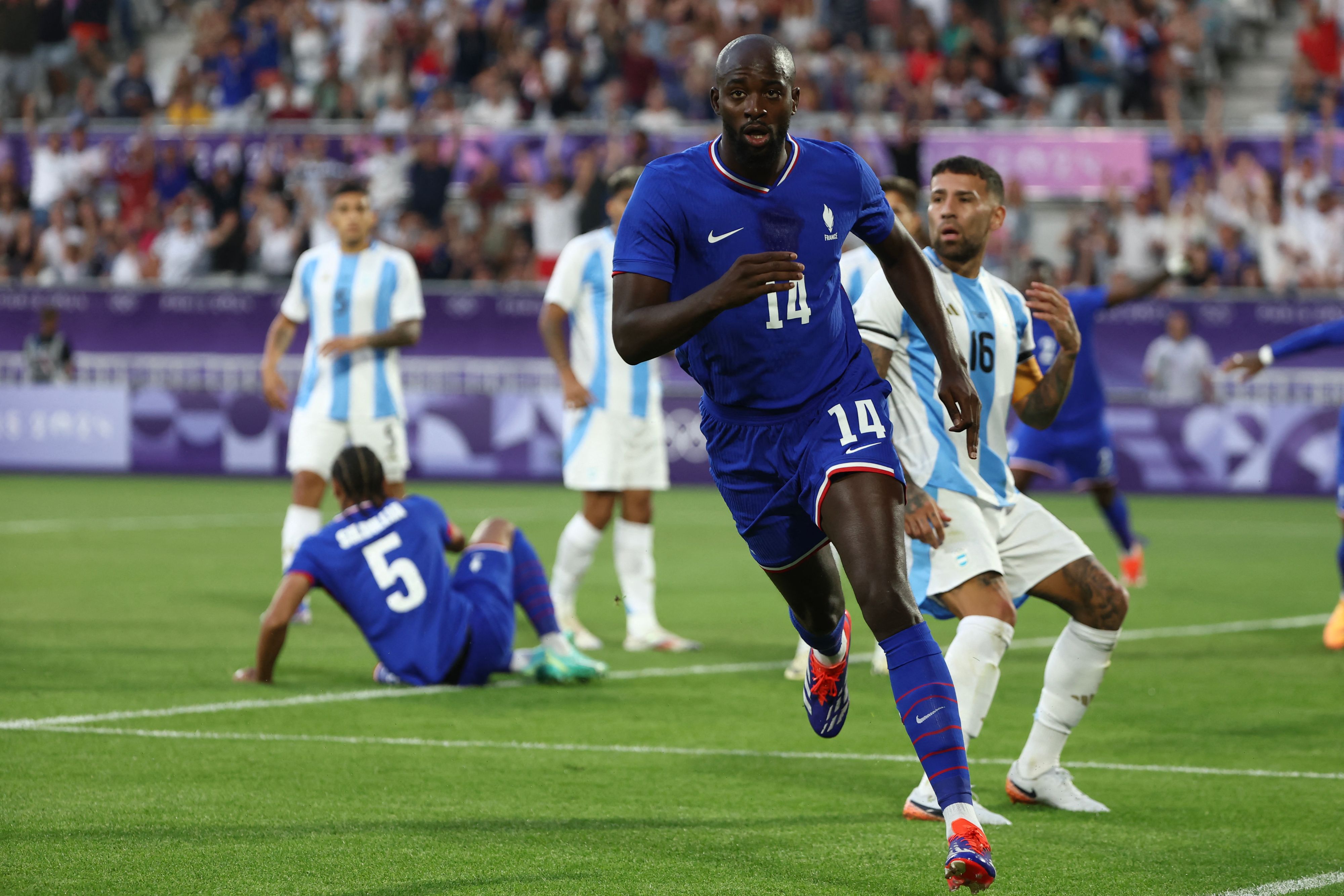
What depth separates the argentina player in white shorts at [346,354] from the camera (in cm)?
1001

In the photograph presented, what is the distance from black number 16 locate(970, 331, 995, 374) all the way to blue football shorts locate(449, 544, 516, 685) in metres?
2.95

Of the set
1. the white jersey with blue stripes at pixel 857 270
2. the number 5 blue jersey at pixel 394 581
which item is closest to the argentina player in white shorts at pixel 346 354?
the number 5 blue jersey at pixel 394 581

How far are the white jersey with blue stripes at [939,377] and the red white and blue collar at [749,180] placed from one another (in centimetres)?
96

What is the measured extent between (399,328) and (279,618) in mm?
3028

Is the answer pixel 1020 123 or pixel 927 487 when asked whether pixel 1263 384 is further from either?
pixel 927 487

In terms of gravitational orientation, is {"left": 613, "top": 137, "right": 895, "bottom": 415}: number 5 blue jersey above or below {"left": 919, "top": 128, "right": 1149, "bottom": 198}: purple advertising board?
below

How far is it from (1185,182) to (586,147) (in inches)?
312

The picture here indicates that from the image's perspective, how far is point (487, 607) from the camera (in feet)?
25.3

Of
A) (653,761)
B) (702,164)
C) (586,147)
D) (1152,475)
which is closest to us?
(702,164)

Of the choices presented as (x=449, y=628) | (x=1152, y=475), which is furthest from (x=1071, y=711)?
(x=1152, y=475)

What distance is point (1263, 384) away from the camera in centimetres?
1986

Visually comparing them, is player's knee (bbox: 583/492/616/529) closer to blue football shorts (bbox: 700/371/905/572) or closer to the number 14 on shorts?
blue football shorts (bbox: 700/371/905/572)

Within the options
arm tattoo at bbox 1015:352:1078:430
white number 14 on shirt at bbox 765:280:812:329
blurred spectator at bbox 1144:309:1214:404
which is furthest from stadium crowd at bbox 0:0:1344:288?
white number 14 on shirt at bbox 765:280:812:329

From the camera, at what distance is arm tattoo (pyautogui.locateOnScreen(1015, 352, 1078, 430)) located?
18.8 ft
